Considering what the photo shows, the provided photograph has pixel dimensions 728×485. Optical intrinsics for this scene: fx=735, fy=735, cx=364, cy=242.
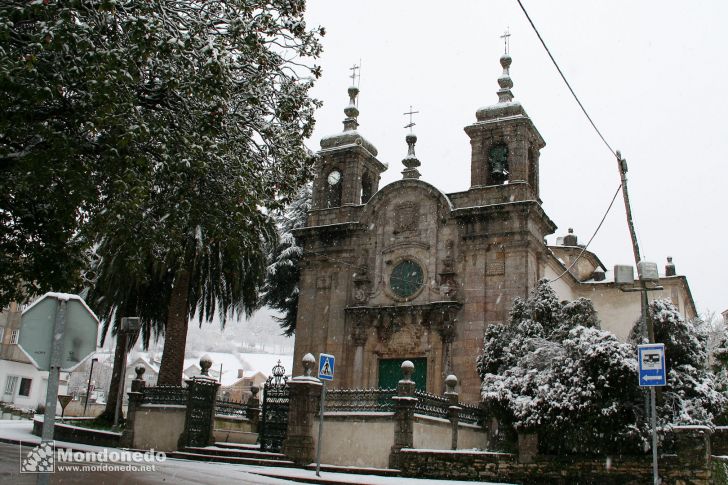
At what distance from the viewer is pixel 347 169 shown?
94.6 feet

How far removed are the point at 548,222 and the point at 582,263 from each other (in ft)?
27.7

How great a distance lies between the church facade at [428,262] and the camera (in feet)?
80.1

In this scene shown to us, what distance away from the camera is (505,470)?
606 inches

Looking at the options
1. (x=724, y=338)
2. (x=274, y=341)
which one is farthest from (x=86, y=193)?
(x=274, y=341)

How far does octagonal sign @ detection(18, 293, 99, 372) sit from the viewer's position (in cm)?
666

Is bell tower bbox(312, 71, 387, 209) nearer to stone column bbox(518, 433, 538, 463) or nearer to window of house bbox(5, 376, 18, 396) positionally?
stone column bbox(518, 433, 538, 463)

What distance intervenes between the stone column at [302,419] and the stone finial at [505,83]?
13884 mm

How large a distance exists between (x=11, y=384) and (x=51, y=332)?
153ft

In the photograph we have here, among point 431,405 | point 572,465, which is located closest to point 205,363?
point 431,405

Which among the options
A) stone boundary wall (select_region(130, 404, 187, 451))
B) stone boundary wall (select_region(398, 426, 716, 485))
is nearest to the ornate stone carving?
stone boundary wall (select_region(130, 404, 187, 451))

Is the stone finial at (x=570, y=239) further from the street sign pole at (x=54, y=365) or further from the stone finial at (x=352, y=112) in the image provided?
the street sign pole at (x=54, y=365)

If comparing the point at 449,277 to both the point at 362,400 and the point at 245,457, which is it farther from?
the point at 245,457

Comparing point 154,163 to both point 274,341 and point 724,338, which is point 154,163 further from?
point 274,341

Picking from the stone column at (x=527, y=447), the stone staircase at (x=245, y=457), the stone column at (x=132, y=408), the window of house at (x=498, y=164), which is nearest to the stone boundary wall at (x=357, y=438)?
the stone staircase at (x=245, y=457)
